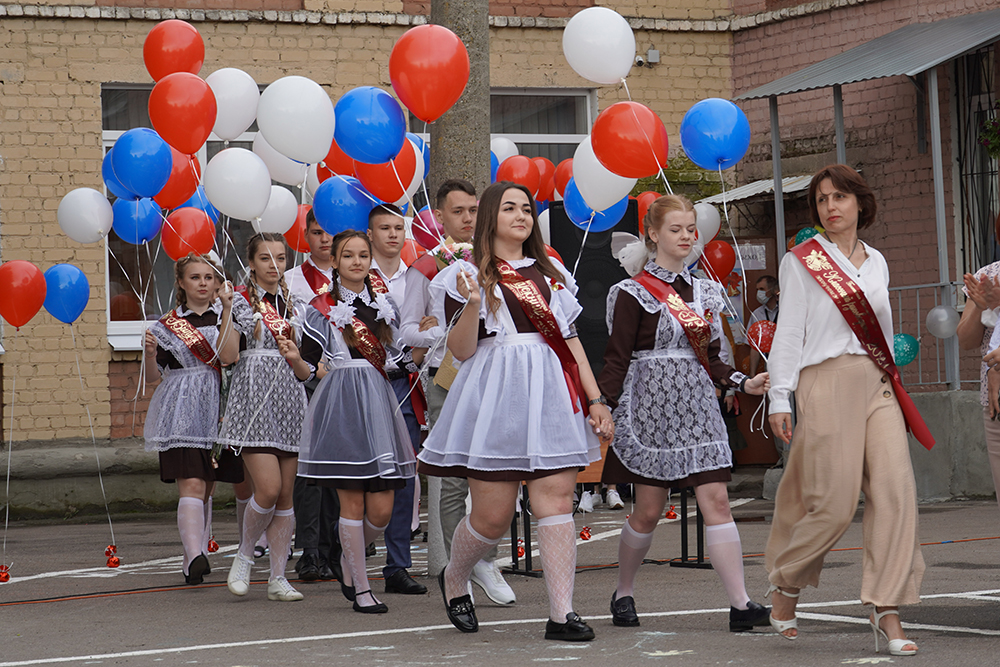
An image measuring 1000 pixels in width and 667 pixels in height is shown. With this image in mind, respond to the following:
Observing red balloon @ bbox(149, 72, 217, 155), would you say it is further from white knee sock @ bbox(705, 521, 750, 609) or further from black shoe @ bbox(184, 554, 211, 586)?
white knee sock @ bbox(705, 521, 750, 609)

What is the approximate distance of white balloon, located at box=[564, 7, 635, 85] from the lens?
23.6 ft

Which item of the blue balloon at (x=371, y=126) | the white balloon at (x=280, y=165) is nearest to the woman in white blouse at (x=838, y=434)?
the blue balloon at (x=371, y=126)

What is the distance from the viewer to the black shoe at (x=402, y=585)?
6.88m

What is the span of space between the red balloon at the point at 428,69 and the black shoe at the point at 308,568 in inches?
98.5

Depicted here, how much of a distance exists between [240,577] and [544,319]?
244 cm

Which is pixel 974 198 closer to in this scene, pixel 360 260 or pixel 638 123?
pixel 638 123

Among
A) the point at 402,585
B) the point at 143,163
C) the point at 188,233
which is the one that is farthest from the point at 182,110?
the point at 402,585

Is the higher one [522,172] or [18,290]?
[522,172]

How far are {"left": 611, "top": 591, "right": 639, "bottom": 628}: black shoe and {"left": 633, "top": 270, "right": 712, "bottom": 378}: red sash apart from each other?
38.8 inches

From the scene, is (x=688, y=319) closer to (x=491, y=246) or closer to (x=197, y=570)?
(x=491, y=246)

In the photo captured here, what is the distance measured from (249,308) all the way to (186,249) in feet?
4.77

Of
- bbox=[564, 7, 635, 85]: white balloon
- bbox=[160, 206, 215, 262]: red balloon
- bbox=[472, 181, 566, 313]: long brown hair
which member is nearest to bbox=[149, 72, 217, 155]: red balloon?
bbox=[160, 206, 215, 262]: red balloon

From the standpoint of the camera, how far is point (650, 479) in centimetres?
558

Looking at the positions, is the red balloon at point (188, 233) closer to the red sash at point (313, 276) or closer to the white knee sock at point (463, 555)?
the red sash at point (313, 276)
